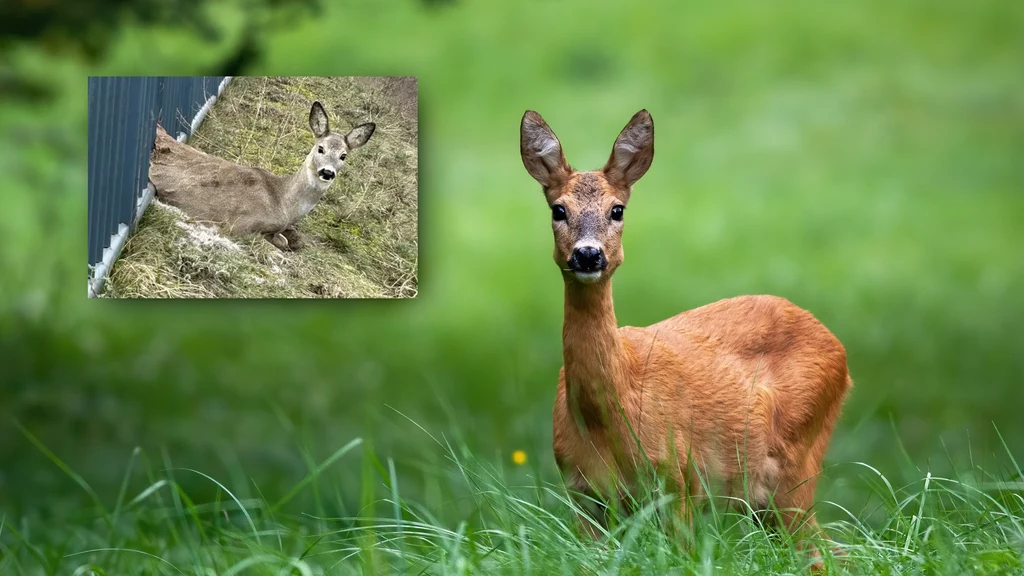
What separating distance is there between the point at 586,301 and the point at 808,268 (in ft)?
14.9

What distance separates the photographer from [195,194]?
490 centimetres

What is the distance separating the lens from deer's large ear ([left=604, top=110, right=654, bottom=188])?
3469mm

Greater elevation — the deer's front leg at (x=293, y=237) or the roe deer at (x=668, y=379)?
the deer's front leg at (x=293, y=237)

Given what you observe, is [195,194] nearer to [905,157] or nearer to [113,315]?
[113,315]

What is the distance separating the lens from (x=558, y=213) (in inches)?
134

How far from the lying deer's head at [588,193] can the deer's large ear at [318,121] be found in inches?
62.1

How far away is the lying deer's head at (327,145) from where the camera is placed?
15.9 ft

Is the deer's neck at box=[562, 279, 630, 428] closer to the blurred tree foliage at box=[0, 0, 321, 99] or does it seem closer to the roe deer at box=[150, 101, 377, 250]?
the roe deer at box=[150, 101, 377, 250]

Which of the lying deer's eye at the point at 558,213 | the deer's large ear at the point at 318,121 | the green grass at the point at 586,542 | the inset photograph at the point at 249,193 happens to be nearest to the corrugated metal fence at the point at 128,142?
the inset photograph at the point at 249,193

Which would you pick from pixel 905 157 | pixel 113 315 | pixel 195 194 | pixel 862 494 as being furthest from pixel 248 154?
pixel 905 157

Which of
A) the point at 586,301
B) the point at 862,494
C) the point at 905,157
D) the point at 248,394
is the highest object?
the point at 905,157

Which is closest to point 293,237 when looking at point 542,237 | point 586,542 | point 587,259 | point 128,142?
point 128,142

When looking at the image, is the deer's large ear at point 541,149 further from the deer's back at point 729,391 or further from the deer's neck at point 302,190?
the deer's neck at point 302,190

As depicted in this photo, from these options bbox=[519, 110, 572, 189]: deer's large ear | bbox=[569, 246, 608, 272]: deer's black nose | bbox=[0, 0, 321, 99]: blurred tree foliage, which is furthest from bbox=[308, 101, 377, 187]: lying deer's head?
bbox=[569, 246, 608, 272]: deer's black nose
